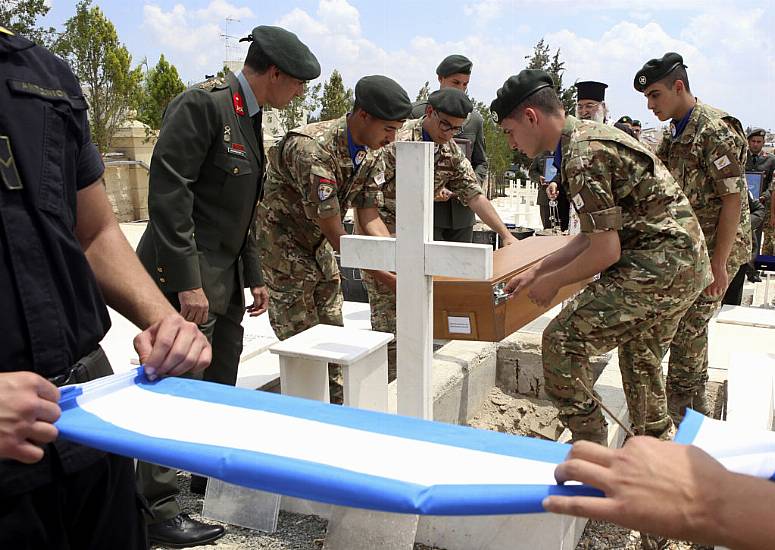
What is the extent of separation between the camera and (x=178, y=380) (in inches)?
59.3

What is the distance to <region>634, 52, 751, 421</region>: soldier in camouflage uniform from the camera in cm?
409

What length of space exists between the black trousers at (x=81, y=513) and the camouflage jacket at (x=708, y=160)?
3686mm

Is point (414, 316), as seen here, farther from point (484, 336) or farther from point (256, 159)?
point (256, 159)

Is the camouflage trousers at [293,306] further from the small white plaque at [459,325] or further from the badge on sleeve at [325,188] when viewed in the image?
the small white plaque at [459,325]

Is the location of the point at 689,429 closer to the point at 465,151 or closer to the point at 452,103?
the point at 452,103

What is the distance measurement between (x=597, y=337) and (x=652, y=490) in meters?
2.36

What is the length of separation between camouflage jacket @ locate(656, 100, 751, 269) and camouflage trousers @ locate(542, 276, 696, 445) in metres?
1.18

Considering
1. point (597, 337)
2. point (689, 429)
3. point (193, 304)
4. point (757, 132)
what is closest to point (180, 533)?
point (193, 304)

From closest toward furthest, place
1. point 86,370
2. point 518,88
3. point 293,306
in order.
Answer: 1. point 86,370
2. point 518,88
3. point 293,306

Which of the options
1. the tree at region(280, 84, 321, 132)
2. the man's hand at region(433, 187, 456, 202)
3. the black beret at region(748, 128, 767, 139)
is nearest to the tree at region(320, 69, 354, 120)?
the tree at region(280, 84, 321, 132)

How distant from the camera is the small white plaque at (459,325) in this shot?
11.2 feet

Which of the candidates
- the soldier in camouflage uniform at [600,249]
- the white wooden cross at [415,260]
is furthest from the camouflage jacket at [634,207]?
the white wooden cross at [415,260]

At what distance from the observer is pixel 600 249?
119 inches

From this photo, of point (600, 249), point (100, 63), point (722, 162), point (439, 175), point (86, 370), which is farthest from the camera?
point (100, 63)
